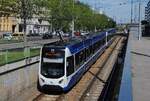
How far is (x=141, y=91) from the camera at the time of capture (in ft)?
58.9

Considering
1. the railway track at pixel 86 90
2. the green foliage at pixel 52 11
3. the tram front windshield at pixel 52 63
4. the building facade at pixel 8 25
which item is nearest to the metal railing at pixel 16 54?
the tram front windshield at pixel 52 63

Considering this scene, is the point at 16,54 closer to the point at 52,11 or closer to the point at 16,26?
the point at 52,11

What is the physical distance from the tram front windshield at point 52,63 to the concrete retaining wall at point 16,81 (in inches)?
47.6

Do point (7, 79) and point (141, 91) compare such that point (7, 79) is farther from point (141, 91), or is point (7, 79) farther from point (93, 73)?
point (93, 73)

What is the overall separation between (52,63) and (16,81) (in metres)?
2.44

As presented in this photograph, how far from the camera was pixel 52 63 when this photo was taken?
2380 cm

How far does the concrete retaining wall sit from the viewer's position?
20281mm

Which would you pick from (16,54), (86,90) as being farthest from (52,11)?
(86,90)

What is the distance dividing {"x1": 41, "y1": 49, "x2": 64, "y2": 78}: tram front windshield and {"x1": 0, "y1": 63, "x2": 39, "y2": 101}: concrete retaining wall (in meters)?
1.21

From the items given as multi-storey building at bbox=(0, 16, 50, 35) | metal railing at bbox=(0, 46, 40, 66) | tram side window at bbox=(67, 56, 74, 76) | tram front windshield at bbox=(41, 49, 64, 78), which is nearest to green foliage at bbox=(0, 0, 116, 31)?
metal railing at bbox=(0, 46, 40, 66)

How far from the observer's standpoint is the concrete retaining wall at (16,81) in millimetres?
20281

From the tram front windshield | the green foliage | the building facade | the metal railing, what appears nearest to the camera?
the metal railing

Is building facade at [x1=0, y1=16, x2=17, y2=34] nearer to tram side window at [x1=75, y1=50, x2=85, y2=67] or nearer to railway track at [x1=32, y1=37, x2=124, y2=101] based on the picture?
railway track at [x1=32, y1=37, x2=124, y2=101]

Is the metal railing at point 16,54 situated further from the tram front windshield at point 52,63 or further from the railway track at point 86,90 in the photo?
the railway track at point 86,90
